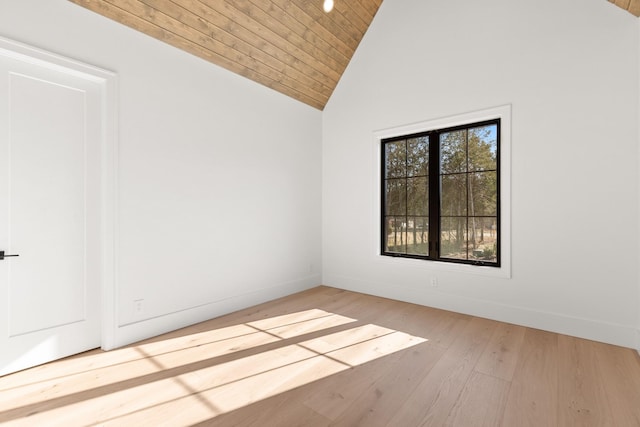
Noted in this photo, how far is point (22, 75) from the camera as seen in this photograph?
2244 mm

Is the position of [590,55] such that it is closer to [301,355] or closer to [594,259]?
[594,259]

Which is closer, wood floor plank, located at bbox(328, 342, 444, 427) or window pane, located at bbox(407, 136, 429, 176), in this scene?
wood floor plank, located at bbox(328, 342, 444, 427)

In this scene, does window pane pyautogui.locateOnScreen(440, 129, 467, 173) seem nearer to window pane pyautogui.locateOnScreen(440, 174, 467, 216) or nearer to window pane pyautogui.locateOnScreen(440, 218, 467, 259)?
window pane pyautogui.locateOnScreen(440, 174, 467, 216)

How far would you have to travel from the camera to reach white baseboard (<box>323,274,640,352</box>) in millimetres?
2670

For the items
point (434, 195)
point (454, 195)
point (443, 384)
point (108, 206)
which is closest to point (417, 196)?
point (434, 195)

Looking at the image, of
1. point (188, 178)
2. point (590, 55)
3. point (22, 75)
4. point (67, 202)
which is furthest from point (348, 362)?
point (590, 55)

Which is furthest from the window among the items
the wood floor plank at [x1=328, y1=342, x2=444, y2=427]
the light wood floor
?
the wood floor plank at [x1=328, y1=342, x2=444, y2=427]

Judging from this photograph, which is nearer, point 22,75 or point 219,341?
point 22,75

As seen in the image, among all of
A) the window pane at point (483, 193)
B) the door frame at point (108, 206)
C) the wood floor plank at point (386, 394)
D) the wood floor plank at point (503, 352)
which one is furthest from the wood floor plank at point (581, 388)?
the door frame at point (108, 206)

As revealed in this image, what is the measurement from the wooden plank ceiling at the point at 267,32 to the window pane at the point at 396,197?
67.6 inches

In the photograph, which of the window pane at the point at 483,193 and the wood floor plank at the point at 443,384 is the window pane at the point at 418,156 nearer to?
the window pane at the point at 483,193

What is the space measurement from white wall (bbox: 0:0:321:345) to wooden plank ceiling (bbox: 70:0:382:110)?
0.14 meters

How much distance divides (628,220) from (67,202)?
468 cm

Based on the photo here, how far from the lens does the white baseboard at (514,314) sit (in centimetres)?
267
